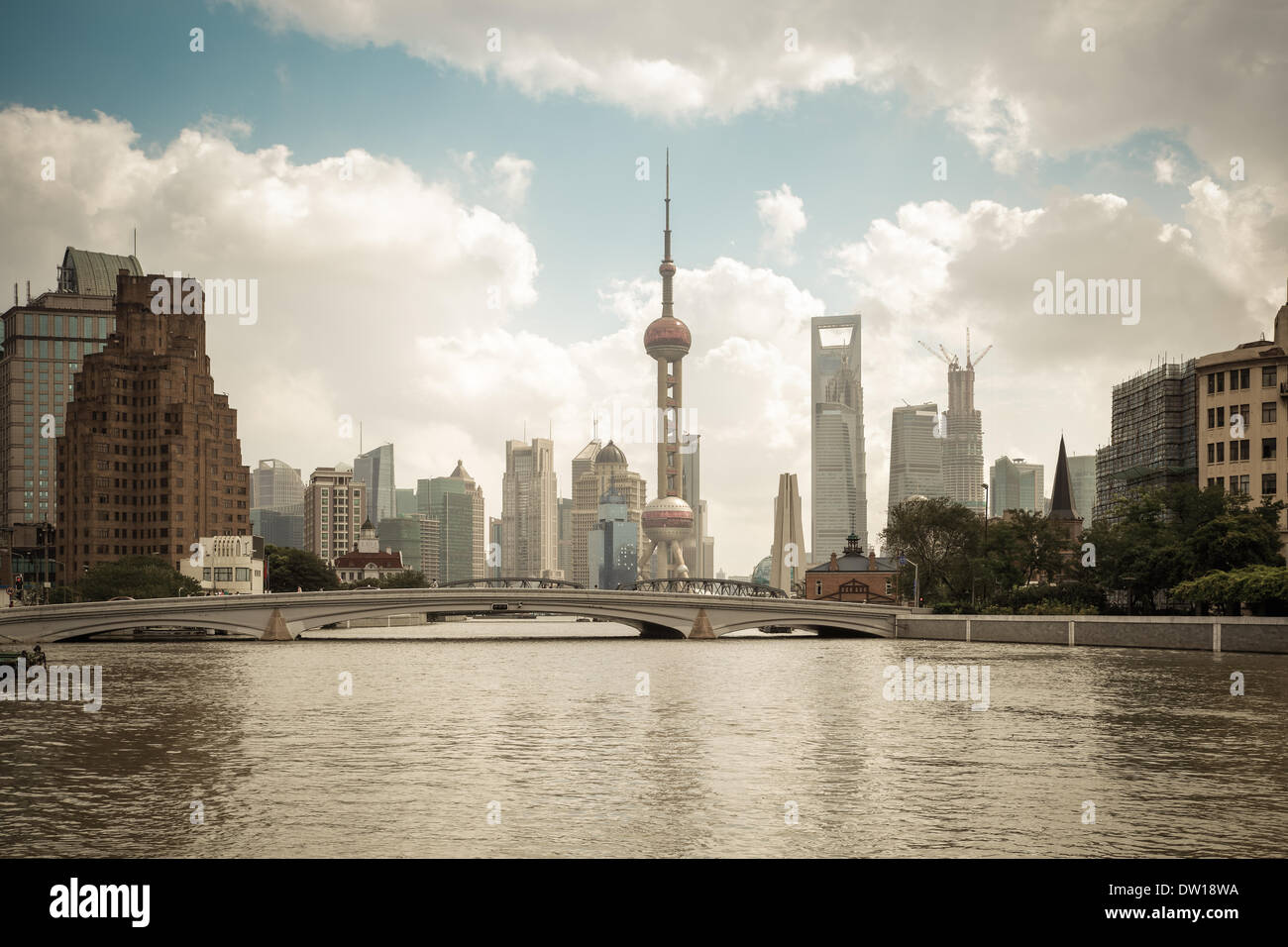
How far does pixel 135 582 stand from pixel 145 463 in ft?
167

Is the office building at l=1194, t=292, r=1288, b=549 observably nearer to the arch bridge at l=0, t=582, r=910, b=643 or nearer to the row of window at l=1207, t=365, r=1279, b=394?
the row of window at l=1207, t=365, r=1279, b=394

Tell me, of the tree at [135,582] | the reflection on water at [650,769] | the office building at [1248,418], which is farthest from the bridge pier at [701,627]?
the tree at [135,582]

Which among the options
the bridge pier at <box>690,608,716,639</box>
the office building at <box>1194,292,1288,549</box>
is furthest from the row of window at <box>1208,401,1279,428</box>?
the bridge pier at <box>690,608,716,639</box>

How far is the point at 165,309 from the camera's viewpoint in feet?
623

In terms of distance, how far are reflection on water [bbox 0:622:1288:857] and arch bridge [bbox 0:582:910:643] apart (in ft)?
159

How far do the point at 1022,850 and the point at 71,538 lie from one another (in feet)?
593

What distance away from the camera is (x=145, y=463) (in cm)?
17850

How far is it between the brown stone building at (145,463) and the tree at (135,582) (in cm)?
2779

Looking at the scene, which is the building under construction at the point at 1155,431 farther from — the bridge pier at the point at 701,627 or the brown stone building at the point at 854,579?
the bridge pier at the point at 701,627

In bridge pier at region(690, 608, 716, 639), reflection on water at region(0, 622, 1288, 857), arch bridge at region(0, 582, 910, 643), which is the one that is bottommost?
bridge pier at region(690, 608, 716, 639)

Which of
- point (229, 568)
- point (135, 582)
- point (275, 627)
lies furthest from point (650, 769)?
point (229, 568)

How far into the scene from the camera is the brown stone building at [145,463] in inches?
6860

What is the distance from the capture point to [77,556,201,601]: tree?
5133 inches

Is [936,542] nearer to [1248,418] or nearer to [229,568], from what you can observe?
[1248,418]
